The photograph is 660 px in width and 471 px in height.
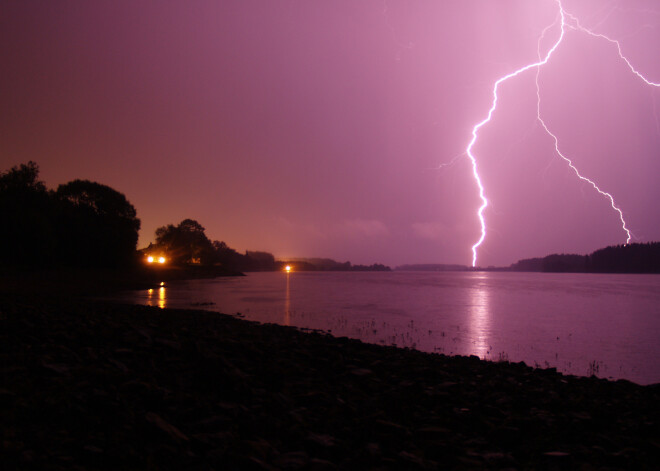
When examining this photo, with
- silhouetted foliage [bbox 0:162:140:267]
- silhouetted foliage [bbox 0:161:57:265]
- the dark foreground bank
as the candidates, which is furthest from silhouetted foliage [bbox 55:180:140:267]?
the dark foreground bank

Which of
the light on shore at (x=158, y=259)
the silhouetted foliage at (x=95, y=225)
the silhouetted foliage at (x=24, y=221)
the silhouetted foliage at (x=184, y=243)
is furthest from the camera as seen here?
the silhouetted foliage at (x=184, y=243)

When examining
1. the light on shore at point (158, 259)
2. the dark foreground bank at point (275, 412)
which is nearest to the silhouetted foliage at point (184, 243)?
the light on shore at point (158, 259)

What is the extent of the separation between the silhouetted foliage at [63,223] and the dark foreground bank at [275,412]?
1653 inches

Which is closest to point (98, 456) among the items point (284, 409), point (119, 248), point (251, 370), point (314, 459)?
point (314, 459)

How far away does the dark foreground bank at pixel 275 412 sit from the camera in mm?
4488

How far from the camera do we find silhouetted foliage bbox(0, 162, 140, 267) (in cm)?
4275

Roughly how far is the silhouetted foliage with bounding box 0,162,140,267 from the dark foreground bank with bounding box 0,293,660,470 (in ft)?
138

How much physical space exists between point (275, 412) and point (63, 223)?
5810 centimetres

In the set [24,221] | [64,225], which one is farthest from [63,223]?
[24,221]

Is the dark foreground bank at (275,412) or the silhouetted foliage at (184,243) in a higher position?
the silhouetted foliage at (184,243)

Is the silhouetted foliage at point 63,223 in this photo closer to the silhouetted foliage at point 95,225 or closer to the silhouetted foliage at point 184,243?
the silhouetted foliage at point 95,225

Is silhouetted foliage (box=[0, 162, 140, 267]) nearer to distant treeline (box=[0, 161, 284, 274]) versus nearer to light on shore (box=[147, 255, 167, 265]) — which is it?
distant treeline (box=[0, 161, 284, 274])

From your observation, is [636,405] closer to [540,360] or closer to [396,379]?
[396,379]

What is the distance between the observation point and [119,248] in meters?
59.9
